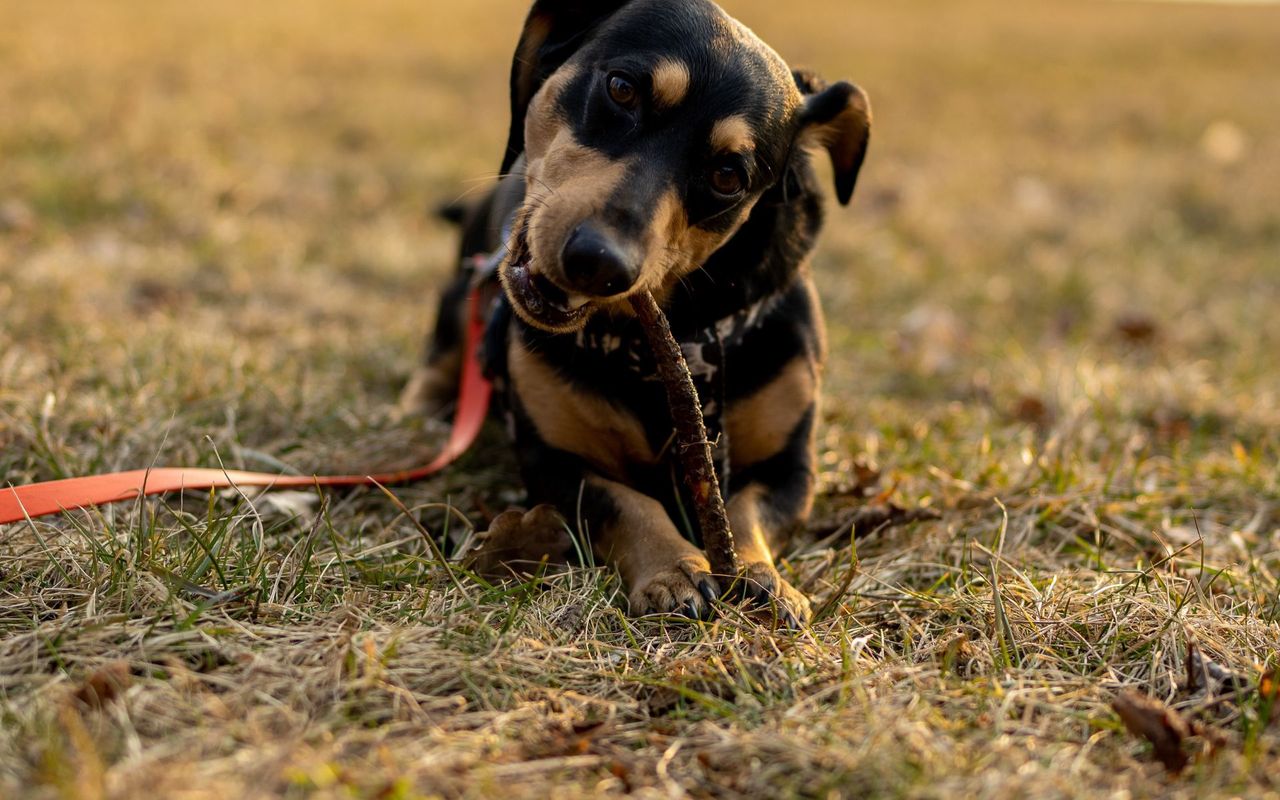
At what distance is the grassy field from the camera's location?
1.71 metres

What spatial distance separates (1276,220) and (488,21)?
503 inches

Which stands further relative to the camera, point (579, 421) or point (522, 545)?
point (579, 421)

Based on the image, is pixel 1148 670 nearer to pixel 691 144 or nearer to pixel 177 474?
pixel 691 144

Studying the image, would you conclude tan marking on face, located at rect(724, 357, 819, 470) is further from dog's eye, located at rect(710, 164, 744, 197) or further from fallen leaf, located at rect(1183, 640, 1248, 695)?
fallen leaf, located at rect(1183, 640, 1248, 695)

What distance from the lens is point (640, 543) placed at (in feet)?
8.13

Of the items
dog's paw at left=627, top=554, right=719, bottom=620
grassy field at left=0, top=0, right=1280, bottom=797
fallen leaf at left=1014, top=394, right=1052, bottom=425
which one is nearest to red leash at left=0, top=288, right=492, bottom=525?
grassy field at left=0, top=0, right=1280, bottom=797

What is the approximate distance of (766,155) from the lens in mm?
2611

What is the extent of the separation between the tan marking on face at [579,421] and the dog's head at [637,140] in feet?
1.13

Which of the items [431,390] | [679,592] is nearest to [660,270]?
[679,592]

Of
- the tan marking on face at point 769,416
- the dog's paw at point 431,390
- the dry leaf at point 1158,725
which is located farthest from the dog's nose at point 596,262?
the dog's paw at point 431,390

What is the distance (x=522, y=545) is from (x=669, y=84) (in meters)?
1.10

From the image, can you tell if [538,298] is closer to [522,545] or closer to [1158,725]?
[522,545]

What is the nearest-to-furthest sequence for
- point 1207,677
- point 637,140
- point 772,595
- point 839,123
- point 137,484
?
point 1207,677
point 772,595
point 637,140
point 137,484
point 839,123

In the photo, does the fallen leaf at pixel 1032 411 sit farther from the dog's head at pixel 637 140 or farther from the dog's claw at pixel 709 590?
the dog's claw at pixel 709 590
